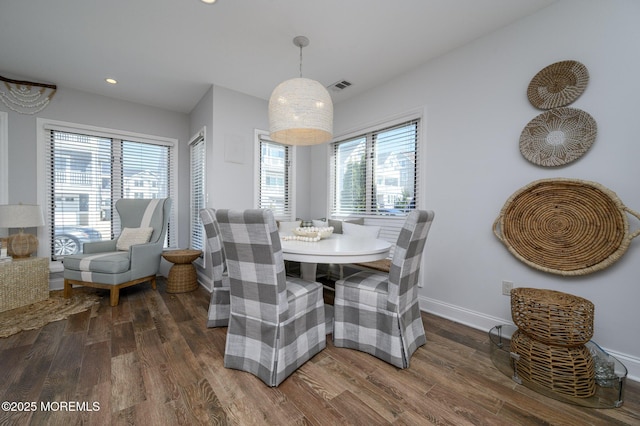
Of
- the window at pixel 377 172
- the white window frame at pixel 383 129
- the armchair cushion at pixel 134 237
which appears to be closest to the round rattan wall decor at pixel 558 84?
the white window frame at pixel 383 129

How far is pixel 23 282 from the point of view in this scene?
2.57 metres

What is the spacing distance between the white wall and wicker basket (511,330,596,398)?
1.61ft

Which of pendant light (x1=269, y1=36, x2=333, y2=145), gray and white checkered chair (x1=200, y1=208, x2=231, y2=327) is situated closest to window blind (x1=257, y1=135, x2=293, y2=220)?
gray and white checkered chair (x1=200, y1=208, x2=231, y2=327)

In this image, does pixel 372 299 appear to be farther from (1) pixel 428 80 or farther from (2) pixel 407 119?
(1) pixel 428 80

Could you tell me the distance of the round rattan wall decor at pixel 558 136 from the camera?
175 centimetres

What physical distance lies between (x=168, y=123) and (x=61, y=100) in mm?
1182

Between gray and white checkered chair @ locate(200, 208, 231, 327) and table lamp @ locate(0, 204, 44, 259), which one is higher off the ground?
table lamp @ locate(0, 204, 44, 259)

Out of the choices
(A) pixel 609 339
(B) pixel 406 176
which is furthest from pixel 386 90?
(A) pixel 609 339

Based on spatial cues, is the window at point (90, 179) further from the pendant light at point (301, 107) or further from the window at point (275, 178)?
the pendant light at point (301, 107)

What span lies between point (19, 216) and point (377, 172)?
3.91m

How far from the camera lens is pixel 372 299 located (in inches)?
68.6

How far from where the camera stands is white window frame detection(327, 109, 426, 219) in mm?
2684

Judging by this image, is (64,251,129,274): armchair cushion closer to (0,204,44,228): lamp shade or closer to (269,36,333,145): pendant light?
(0,204,44,228): lamp shade

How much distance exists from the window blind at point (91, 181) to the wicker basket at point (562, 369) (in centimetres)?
468
